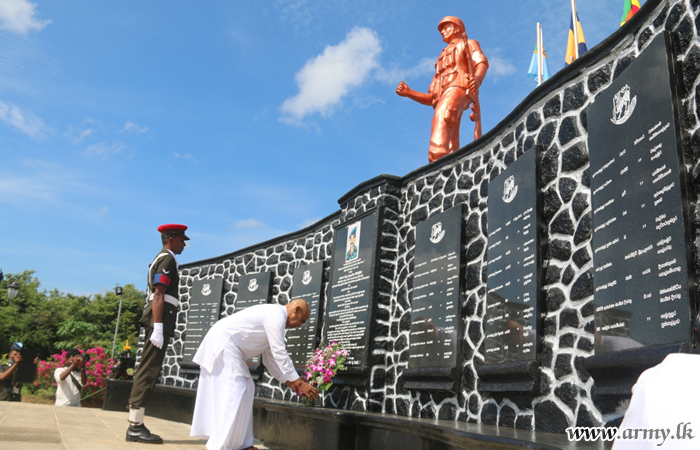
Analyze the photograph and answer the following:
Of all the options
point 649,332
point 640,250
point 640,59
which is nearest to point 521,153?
point 640,59

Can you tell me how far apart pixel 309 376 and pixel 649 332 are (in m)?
4.56

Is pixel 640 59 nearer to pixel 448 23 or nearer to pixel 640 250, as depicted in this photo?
pixel 640 250

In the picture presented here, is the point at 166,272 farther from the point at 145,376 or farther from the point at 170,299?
the point at 145,376

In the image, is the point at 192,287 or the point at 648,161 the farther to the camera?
the point at 192,287

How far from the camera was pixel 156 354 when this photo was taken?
6078 mm

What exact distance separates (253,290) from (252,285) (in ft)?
0.36

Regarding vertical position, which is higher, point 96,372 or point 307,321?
point 307,321

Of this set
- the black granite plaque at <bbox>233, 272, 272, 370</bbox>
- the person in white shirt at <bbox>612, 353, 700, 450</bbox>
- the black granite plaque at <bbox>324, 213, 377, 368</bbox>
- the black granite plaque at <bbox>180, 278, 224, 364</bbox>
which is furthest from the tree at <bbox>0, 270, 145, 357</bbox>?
the person in white shirt at <bbox>612, 353, 700, 450</bbox>

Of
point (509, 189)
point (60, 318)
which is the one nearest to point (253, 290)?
point (509, 189)

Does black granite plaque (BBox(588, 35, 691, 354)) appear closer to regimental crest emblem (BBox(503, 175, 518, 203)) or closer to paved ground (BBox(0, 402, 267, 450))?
regimental crest emblem (BBox(503, 175, 518, 203))

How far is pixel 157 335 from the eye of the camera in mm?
6012

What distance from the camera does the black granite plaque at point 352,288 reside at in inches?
284

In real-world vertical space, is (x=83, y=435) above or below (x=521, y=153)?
below

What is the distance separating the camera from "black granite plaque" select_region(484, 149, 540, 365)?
470cm
